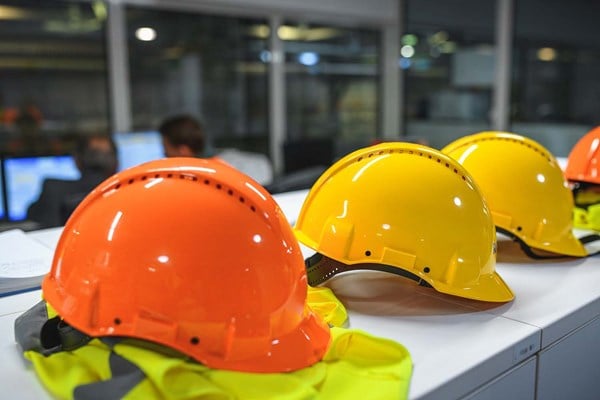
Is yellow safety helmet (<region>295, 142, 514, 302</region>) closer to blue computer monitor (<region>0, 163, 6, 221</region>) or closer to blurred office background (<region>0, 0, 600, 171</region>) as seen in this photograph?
blue computer monitor (<region>0, 163, 6, 221</region>)

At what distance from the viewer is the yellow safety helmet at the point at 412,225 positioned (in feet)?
3.42

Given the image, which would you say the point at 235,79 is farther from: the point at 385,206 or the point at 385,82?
the point at 385,206

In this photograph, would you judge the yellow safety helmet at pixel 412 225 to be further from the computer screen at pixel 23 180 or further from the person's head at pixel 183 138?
the computer screen at pixel 23 180

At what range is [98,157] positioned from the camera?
3.12 m

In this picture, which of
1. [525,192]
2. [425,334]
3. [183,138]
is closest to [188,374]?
[425,334]

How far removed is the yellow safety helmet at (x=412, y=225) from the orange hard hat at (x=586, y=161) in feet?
2.49

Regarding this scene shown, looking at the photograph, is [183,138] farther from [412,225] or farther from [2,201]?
[412,225]

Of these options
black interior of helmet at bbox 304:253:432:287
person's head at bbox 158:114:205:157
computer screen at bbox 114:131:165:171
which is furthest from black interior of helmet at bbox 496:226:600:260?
computer screen at bbox 114:131:165:171

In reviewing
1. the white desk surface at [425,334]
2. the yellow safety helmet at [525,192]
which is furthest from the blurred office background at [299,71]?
the white desk surface at [425,334]

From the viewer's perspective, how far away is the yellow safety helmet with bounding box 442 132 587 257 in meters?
1.34

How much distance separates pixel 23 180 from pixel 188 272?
2571mm

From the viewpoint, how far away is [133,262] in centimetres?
79

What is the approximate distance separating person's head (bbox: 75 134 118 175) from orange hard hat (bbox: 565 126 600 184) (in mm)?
2255

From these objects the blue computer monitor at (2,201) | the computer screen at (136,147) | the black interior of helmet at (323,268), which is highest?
the black interior of helmet at (323,268)
